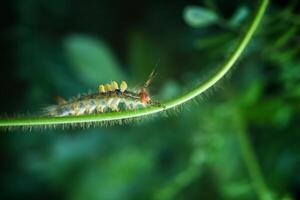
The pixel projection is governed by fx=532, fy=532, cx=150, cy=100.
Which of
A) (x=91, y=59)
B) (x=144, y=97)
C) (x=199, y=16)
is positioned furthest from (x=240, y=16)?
(x=91, y=59)

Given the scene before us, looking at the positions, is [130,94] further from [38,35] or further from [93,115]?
[38,35]

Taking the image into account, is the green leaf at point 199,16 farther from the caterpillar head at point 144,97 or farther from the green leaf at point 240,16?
the caterpillar head at point 144,97

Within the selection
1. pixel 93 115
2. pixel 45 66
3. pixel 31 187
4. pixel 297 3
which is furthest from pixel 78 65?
pixel 93 115

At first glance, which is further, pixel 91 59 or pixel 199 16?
pixel 91 59

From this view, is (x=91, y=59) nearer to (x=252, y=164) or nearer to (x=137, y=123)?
(x=137, y=123)

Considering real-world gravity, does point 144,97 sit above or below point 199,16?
below

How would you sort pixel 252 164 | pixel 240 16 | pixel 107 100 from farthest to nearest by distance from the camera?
pixel 252 164 < pixel 240 16 < pixel 107 100

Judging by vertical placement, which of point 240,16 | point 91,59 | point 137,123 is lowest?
point 240,16
